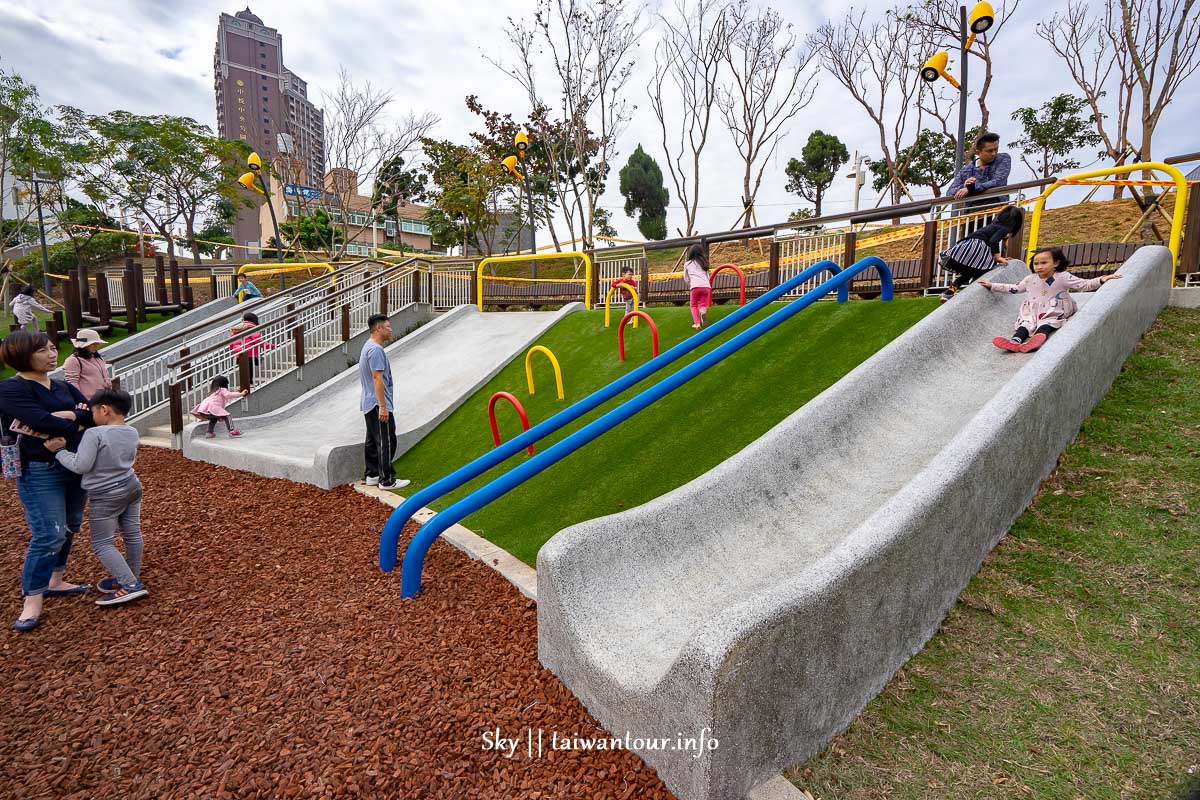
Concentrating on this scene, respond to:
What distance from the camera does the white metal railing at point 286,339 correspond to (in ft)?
30.8

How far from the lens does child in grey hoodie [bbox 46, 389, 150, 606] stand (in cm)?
362

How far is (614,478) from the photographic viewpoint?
16.7ft

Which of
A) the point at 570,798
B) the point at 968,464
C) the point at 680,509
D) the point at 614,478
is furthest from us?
the point at 614,478

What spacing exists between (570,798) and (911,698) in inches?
59.5

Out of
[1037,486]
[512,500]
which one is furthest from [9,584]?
[1037,486]

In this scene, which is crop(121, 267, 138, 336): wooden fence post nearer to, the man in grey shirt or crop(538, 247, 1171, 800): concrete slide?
the man in grey shirt

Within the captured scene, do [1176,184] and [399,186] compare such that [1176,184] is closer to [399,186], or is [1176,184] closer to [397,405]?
[397,405]

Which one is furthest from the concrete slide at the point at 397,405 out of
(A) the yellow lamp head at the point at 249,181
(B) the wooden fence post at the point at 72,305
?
(A) the yellow lamp head at the point at 249,181

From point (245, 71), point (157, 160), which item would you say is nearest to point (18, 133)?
point (157, 160)

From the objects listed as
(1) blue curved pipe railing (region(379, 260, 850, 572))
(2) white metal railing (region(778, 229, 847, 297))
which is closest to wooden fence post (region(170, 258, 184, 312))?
(2) white metal railing (region(778, 229, 847, 297))

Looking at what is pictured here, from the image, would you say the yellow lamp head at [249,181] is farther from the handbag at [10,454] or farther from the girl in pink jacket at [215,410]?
the handbag at [10,454]

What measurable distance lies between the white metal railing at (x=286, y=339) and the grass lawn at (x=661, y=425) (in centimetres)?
453

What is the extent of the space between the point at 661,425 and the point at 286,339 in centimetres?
861

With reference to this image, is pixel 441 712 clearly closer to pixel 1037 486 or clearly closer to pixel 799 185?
pixel 1037 486
